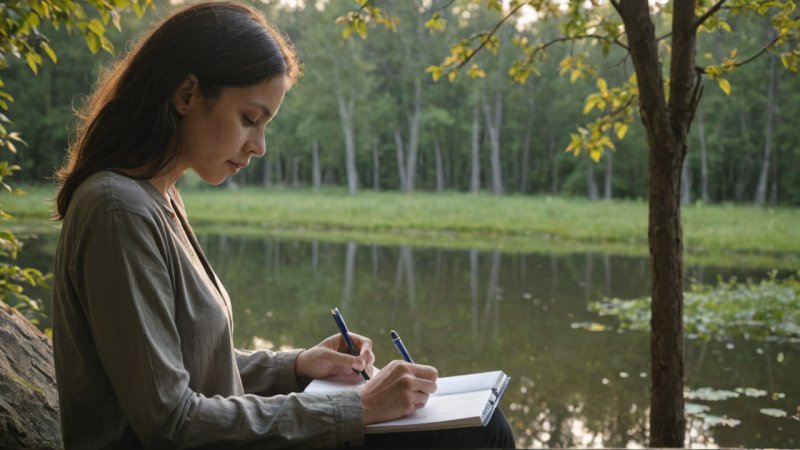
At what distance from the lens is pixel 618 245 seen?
509 inches

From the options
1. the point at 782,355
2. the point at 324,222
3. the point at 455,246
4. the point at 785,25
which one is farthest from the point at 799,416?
the point at 324,222

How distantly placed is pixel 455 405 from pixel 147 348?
1.80 feet

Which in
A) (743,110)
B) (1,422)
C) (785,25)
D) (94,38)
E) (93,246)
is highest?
(743,110)

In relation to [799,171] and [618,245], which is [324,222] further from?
[799,171]

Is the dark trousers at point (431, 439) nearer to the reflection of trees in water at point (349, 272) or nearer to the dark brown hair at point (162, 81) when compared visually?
the dark brown hair at point (162, 81)

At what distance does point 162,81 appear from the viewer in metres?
1.35

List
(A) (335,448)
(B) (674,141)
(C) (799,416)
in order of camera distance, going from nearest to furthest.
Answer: (A) (335,448) → (B) (674,141) → (C) (799,416)

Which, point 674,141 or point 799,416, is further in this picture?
point 799,416

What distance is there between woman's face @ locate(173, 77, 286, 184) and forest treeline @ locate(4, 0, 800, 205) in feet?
65.5

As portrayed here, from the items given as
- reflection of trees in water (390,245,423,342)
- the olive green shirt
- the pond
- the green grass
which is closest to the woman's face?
the olive green shirt

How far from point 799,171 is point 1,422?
30.0m

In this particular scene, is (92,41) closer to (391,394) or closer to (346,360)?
(346,360)

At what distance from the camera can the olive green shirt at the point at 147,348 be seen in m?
1.18

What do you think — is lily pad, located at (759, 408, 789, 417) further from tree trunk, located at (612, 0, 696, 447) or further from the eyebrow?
the eyebrow
